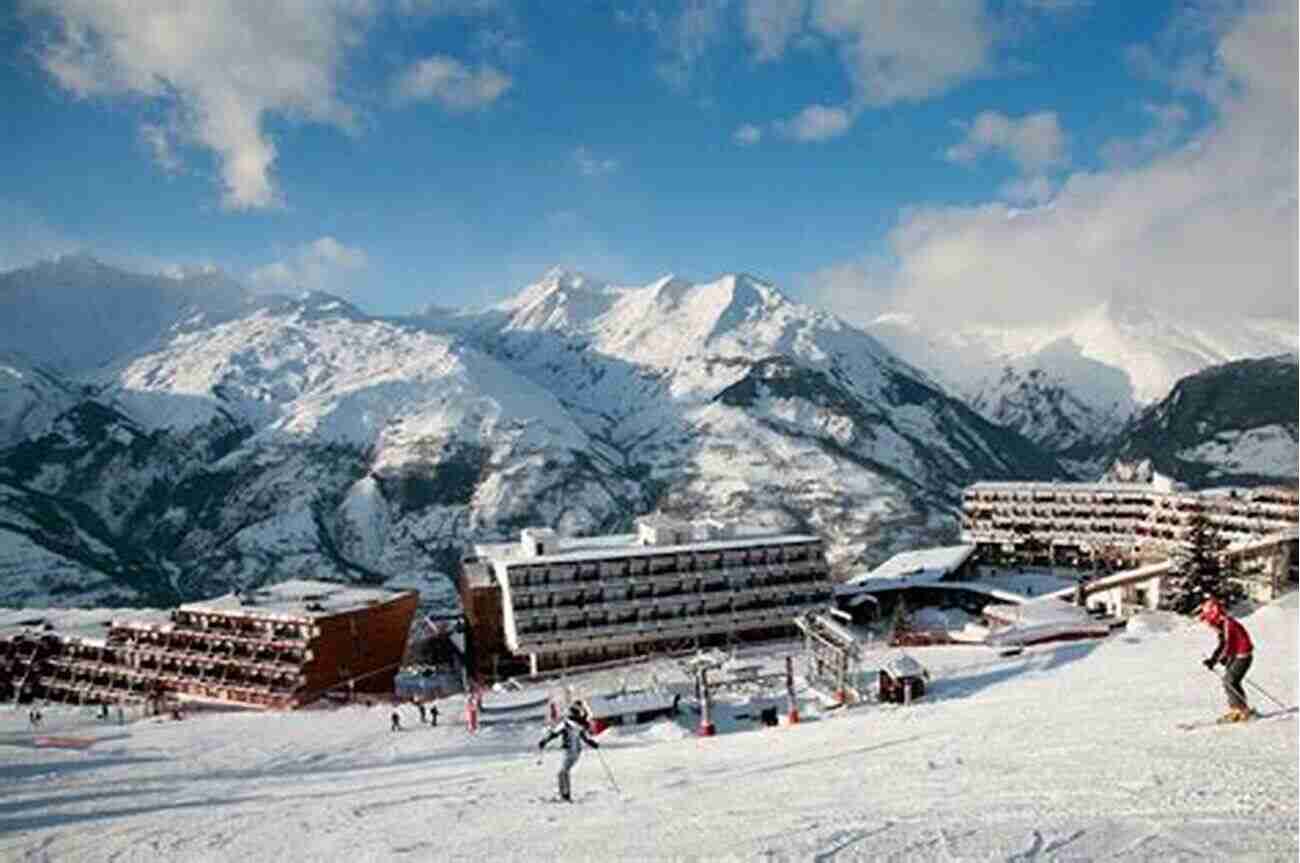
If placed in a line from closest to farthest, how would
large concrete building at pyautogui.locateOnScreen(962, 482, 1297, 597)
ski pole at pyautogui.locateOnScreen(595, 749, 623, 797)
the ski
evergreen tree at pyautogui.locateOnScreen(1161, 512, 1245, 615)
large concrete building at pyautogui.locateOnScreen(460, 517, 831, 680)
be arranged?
the ski
ski pole at pyautogui.locateOnScreen(595, 749, 623, 797)
evergreen tree at pyautogui.locateOnScreen(1161, 512, 1245, 615)
large concrete building at pyautogui.locateOnScreen(460, 517, 831, 680)
large concrete building at pyautogui.locateOnScreen(962, 482, 1297, 597)

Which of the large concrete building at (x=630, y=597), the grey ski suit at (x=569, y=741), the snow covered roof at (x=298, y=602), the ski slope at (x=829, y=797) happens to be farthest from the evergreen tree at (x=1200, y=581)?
the snow covered roof at (x=298, y=602)

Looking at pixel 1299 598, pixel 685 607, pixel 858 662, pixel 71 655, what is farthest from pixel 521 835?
pixel 71 655

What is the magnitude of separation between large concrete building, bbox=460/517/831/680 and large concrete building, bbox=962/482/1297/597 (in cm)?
5735

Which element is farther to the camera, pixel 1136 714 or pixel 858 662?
pixel 858 662

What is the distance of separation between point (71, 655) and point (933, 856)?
125063mm

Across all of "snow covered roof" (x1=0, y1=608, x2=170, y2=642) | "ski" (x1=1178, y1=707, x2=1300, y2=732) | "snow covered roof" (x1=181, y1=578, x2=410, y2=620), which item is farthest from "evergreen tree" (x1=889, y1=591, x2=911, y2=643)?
"snow covered roof" (x1=0, y1=608, x2=170, y2=642)

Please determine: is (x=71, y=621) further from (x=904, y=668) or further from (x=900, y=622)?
(x=904, y=668)

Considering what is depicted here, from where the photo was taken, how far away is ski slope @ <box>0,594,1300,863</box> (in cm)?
1577

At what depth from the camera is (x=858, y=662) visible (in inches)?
2785

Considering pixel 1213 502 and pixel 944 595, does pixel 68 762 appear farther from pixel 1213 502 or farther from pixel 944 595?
pixel 1213 502

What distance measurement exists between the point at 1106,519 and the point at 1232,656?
160301 mm

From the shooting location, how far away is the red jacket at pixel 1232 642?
2180cm

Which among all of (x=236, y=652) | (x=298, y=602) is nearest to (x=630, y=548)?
(x=298, y=602)

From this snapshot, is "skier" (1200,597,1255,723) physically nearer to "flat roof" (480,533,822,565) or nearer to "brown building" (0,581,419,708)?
"brown building" (0,581,419,708)
